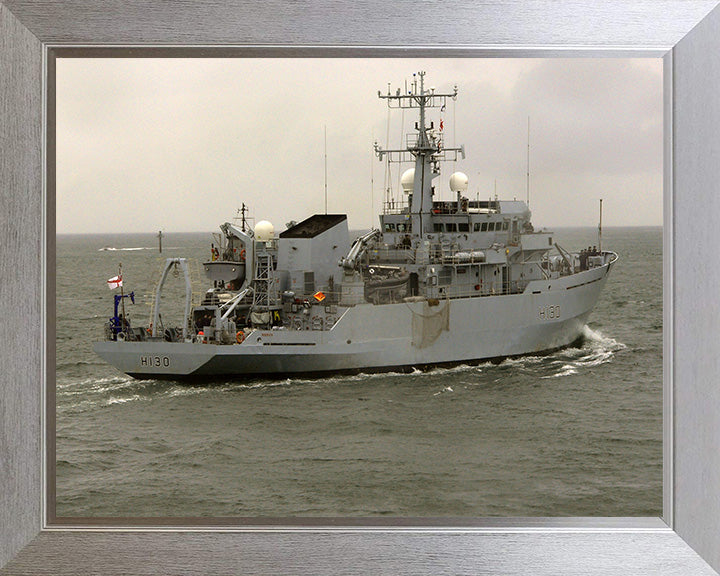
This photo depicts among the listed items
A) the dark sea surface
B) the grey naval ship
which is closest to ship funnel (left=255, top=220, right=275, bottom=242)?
the grey naval ship

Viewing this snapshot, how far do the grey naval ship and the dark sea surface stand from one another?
50 cm

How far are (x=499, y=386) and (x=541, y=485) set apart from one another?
90.0 inches

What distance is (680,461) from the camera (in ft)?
9.16

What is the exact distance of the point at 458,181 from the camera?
5.11 metres

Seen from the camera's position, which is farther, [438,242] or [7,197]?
[438,242]

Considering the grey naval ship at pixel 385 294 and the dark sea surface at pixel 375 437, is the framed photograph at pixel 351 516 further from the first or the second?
the grey naval ship at pixel 385 294

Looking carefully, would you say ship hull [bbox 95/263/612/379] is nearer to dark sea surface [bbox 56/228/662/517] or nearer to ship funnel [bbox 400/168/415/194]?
dark sea surface [bbox 56/228/662/517]

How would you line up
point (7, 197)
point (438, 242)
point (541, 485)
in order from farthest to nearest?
point (438, 242), point (541, 485), point (7, 197)

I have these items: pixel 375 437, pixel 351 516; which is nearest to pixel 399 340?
pixel 375 437

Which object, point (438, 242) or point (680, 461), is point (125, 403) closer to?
point (680, 461)

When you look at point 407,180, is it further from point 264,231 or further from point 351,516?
point 351,516

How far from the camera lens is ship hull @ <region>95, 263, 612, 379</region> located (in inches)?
238

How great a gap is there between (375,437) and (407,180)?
225 cm

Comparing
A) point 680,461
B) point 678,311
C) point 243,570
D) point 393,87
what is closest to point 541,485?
point 680,461
